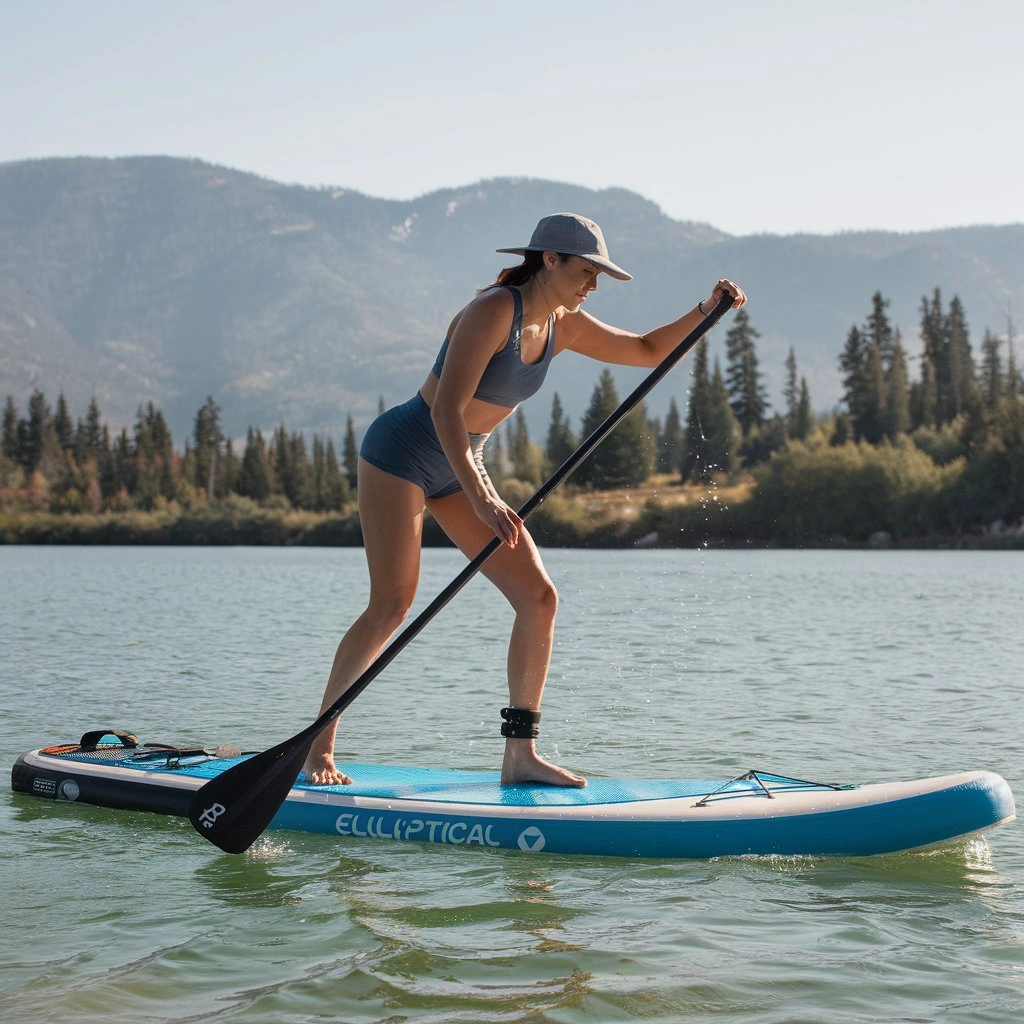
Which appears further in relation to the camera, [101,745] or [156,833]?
[101,745]

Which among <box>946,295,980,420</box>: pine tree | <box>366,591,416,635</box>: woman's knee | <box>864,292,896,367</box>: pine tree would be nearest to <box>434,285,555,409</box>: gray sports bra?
<box>366,591,416,635</box>: woman's knee

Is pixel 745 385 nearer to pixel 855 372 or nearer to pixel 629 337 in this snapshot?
Answer: pixel 855 372

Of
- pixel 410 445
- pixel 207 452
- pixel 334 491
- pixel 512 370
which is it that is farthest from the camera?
pixel 207 452

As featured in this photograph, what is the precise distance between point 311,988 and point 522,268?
9.73ft

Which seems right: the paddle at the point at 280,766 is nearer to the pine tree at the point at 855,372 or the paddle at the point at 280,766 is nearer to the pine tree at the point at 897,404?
the pine tree at the point at 897,404

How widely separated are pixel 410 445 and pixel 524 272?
3.01 ft

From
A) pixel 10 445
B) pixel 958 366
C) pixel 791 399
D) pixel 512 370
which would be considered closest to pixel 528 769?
pixel 512 370

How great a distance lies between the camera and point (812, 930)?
16.1 ft

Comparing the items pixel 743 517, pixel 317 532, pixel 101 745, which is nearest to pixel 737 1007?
pixel 101 745

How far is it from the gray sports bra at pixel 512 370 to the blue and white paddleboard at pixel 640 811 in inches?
70.6

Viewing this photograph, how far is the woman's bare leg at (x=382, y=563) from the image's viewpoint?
608cm

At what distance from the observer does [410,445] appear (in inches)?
237

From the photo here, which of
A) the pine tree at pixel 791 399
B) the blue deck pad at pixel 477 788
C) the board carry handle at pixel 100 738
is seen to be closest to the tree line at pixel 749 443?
the pine tree at pixel 791 399

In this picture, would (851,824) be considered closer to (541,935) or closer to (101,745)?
(541,935)
